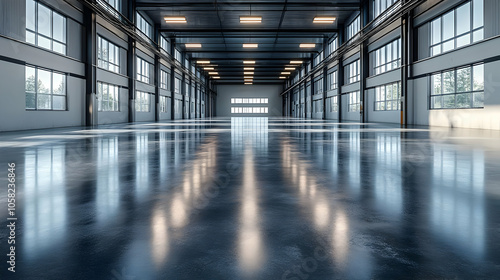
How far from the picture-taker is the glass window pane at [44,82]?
63.9 feet

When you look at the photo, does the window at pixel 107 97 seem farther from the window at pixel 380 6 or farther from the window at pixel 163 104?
the window at pixel 380 6

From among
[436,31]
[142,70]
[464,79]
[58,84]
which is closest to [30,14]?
[58,84]

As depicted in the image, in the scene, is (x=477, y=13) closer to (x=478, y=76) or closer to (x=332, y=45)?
(x=478, y=76)

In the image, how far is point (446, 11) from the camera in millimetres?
20609

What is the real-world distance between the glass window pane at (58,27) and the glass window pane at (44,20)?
39 centimetres

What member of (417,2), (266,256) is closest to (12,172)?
(266,256)

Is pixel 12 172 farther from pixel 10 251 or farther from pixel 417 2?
pixel 417 2

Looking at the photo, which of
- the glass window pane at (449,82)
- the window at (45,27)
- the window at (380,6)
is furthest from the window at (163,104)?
the glass window pane at (449,82)

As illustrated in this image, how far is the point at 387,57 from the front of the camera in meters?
28.6

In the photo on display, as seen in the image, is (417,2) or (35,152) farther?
(417,2)

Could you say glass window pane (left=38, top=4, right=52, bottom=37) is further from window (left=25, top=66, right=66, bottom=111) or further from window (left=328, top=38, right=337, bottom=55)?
window (left=328, top=38, right=337, bottom=55)

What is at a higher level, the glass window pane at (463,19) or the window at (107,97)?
the glass window pane at (463,19)

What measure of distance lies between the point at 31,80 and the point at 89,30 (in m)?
6.31

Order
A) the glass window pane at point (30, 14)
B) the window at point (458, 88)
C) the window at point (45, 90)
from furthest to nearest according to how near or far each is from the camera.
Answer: the window at point (45, 90)
the window at point (458, 88)
the glass window pane at point (30, 14)
